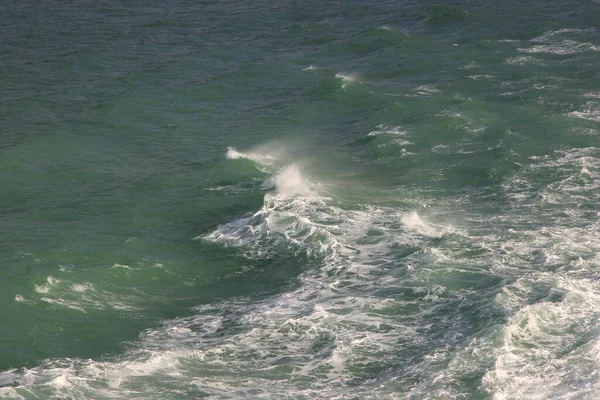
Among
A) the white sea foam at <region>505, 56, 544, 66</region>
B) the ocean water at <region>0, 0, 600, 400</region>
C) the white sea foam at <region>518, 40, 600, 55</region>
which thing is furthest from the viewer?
the white sea foam at <region>518, 40, 600, 55</region>

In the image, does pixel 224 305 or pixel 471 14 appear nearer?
pixel 224 305

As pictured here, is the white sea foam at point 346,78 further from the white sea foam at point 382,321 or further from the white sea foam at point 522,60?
the white sea foam at point 382,321

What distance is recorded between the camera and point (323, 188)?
43156 mm

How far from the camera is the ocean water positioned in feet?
96.3

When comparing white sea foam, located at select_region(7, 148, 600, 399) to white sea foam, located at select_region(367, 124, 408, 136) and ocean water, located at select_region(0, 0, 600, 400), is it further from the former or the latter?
white sea foam, located at select_region(367, 124, 408, 136)

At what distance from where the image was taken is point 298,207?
1599 inches

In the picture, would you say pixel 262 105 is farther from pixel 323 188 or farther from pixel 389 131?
pixel 323 188

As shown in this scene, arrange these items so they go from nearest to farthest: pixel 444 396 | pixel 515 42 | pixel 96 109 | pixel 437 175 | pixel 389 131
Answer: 1. pixel 444 396
2. pixel 437 175
3. pixel 389 131
4. pixel 96 109
5. pixel 515 42

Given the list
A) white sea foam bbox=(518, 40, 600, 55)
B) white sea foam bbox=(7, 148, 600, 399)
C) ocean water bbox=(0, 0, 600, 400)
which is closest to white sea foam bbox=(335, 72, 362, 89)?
ocean water bbox=(0, 0, 600, 400)

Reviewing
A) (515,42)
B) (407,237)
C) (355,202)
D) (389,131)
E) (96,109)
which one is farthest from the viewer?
(515,42)

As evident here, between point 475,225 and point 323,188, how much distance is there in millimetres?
7866

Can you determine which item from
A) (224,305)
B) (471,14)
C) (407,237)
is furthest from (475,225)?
(471,14)

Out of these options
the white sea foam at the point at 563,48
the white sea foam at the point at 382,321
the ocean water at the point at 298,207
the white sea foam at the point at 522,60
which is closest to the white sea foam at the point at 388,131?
the ocean water at the point at 298,207

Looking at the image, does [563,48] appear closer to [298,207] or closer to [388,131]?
[388,131]
